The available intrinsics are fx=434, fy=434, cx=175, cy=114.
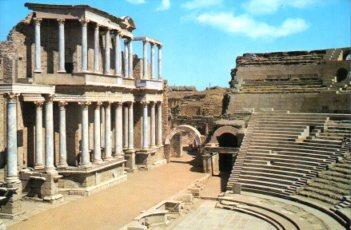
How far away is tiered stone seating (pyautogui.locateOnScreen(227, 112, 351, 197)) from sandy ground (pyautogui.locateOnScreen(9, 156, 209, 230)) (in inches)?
161

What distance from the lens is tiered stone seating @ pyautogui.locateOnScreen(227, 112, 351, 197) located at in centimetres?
2359

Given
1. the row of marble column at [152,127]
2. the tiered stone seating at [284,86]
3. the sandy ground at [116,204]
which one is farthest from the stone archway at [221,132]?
the tiered stone seating at [284,86]

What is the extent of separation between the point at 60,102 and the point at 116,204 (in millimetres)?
6595

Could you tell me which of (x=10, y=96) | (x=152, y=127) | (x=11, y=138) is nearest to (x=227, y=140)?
(x=152, y=127)

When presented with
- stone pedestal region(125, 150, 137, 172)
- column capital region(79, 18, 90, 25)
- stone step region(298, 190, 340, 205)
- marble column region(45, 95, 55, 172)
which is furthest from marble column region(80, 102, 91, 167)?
stone step region(298, 190, 340, 205)

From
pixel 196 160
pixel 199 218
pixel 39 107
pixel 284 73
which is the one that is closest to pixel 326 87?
pixel 284 73

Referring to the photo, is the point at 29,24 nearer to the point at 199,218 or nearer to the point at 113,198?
the point at 113,198

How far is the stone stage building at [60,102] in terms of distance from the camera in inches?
888

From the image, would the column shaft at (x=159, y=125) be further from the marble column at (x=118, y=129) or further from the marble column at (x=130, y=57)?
the marble column at (x=118, y=129)

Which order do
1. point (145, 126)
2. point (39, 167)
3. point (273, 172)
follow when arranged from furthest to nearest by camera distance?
1. point (145, 126)
2. point (273, 172)
3. point (39, 167)

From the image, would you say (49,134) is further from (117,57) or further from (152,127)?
(152,127)

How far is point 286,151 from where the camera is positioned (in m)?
26.2

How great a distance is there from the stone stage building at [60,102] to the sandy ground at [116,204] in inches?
46.0

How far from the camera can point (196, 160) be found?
3597cm
